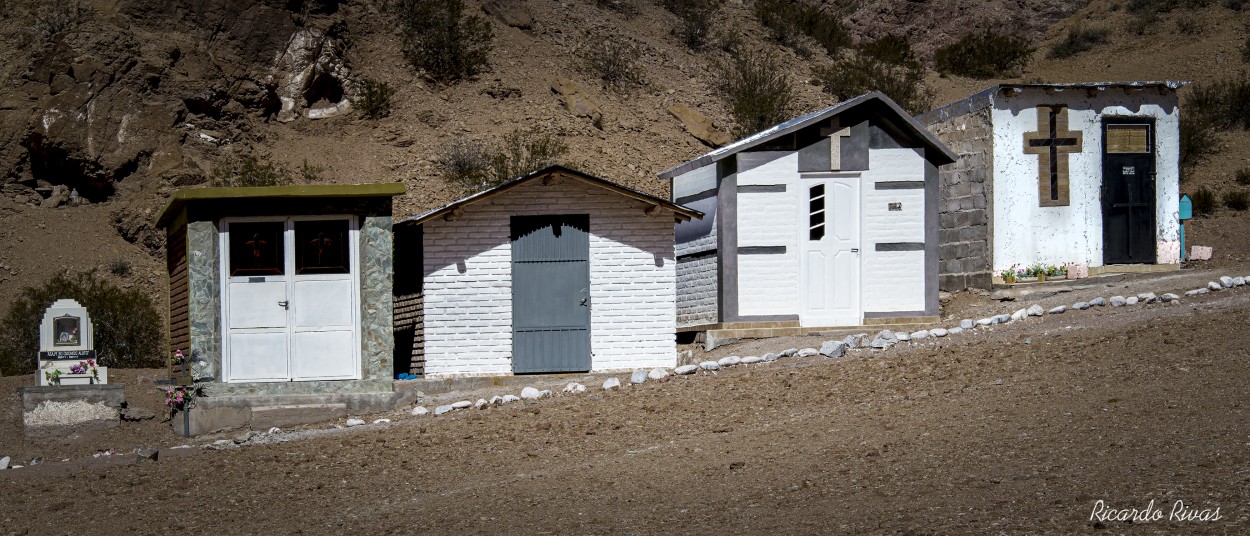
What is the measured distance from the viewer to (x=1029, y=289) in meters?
19.1

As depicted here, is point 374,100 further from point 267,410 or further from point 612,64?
point 267,410

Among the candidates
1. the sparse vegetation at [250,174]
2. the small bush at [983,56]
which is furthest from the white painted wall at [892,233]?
the small bush at [983,56]

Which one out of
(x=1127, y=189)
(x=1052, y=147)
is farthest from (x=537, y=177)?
(x=1127, y=189)

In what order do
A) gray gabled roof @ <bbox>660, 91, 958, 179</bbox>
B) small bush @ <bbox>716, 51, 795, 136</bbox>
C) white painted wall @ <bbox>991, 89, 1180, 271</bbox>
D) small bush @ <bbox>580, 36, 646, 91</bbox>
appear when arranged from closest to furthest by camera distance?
1. gray gabled roof @ <bbox>660, 91, 958, 179</bbox>
2. white painted wall @ <bbox>991, 89, 1180, 271</bbox>
3. small bush @ <bbox>716, 51, 795, 136</bbox>
4. small bush @ <bbox>580, 36, 646, 91</bbox>

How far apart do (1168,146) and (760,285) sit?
7.43 meters

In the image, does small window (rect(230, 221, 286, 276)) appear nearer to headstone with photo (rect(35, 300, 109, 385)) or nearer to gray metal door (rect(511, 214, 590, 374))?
headstone with photo (rect(35, 300, 109, 385))

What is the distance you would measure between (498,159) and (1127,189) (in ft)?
48.3

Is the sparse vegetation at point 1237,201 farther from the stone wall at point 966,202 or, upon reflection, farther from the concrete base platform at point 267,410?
the concrete base platform at point 267,410

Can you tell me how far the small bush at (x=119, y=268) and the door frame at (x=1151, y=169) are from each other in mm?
20119

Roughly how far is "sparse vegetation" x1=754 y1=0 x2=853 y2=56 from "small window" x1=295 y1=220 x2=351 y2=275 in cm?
3047

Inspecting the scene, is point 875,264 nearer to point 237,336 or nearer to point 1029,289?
point 1029,289

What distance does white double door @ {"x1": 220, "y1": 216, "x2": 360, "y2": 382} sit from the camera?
1553cm

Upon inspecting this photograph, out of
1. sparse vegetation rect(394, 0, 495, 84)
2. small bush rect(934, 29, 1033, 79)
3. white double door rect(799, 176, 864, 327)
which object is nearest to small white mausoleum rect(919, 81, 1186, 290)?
white double door rect(799, 176, 864, 327)

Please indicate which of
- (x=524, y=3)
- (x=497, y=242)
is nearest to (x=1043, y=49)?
(x=524, y=3)
